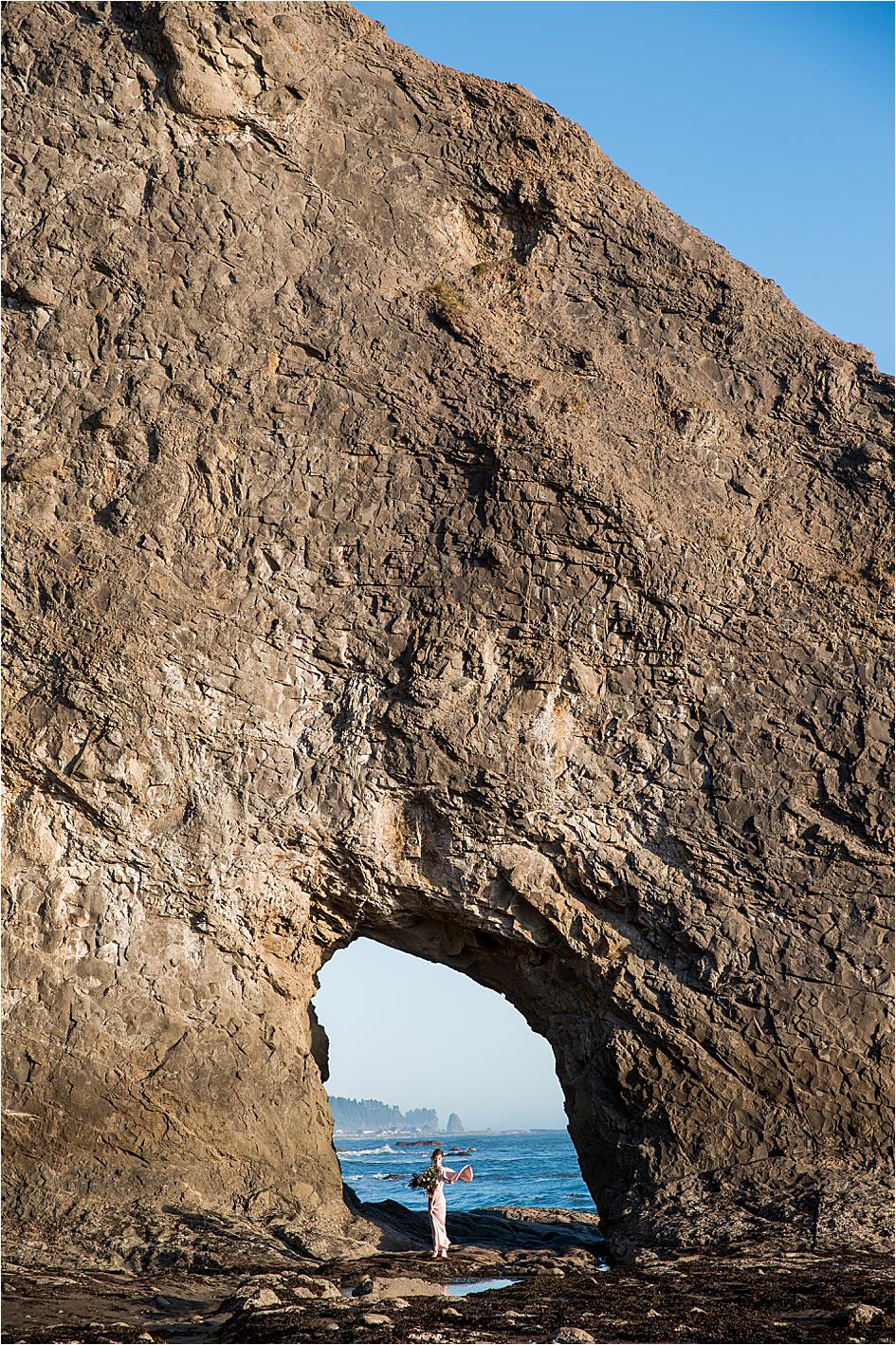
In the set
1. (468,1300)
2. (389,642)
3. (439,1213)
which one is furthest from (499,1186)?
(468,1300)

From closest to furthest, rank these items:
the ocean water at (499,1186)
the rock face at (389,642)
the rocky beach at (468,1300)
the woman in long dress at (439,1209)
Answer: the rocky beach at (468,1300), the woman in long dress at (439,1209), the rock face at (389,642), the ocean water at (499,1186)

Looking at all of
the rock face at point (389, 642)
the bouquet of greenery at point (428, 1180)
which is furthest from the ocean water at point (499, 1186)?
the rock face at point (389, 642)

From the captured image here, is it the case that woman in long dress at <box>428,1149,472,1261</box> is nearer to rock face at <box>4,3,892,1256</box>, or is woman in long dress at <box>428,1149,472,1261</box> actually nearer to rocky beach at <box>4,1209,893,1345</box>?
rocky beach at <box>4,1209,893,1345</box>

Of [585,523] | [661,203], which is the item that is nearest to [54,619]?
[585,523]

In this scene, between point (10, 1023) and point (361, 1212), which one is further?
point (361, 1212)

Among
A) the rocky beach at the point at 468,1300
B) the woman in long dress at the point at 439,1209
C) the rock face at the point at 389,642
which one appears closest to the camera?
the rocky beach at the point at 468,1300

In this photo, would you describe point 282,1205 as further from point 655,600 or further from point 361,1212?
point 655,600

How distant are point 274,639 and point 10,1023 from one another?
5809 mm

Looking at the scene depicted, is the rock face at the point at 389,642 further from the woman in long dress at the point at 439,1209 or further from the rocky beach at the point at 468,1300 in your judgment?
the woman in long dress at the point at 439,1209

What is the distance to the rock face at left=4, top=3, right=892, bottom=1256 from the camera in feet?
45.8

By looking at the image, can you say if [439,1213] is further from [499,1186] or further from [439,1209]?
[499,1186]

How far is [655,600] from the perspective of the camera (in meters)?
15.2

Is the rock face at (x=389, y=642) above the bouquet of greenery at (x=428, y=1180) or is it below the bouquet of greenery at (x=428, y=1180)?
→ above

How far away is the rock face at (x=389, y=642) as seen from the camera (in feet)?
45.8
